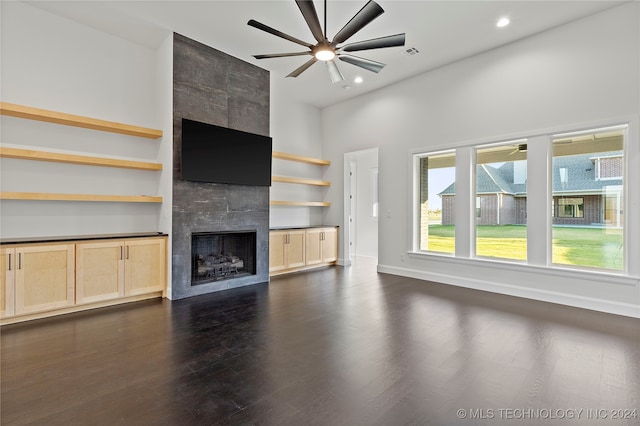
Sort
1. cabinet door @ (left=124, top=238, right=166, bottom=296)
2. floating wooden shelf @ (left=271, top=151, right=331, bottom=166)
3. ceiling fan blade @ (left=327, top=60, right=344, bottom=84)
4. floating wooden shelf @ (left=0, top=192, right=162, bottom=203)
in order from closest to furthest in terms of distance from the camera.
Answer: floating wooden shelf @ (left=0, top=192, right=162, bottom=203) < ceiling fan blade @ (left=327, top=60, right=344, bottom=84) < cabinet door @ (left=124, top=238, right=166, bottom=296) < floating wooden shelf @ (left=271, top=151, right=331, bottom=166)

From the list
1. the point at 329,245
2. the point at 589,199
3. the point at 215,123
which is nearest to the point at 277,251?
the point at 329,245

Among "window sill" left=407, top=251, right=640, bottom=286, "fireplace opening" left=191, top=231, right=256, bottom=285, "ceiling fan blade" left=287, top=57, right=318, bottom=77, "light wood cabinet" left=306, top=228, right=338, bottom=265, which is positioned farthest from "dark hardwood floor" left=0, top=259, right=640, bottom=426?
"ceiling fan blade" left=287, top=57, right=318, bottom=77

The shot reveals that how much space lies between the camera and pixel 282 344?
9.56ft

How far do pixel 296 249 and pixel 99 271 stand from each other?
3307mm

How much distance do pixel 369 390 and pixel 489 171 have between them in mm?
4189

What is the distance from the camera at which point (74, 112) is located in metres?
4.16

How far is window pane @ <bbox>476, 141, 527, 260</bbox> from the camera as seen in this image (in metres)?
4.67

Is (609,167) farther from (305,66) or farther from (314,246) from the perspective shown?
(314,246)

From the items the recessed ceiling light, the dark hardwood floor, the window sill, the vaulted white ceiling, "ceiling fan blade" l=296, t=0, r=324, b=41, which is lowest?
the dark hardwood floor

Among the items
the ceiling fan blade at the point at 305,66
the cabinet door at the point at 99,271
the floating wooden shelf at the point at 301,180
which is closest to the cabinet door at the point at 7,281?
the cabinet door at the point at 99,271

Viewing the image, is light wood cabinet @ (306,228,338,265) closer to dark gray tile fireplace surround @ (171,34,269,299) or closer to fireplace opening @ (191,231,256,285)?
dark gray tile fireplace surround @ (171,34,269,299)

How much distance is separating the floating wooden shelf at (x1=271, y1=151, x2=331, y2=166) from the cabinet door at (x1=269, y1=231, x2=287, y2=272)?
5.01 feet

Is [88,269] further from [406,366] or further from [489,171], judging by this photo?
[489,171]

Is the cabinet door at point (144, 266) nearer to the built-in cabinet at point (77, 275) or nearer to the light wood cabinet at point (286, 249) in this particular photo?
the built-in cabinet at point (77, 275)
